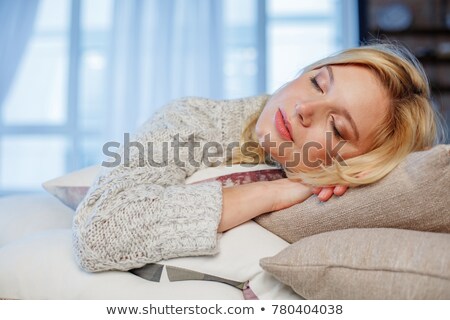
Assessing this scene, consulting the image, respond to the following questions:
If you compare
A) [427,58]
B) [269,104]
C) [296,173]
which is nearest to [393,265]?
[296,173]

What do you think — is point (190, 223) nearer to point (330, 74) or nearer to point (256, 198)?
point (256, 198)

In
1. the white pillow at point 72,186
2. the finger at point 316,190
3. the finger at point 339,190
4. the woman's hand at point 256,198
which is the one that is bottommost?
the white pillow at point 72,186

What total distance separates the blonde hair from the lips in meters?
0.08

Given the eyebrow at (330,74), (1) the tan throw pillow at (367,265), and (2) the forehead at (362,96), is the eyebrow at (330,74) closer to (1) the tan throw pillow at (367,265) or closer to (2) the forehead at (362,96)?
(2) the forehead at (362,96)

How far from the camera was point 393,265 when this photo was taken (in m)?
0.59

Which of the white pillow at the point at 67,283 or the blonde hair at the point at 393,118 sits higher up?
the blonde hair at the point at 393,118

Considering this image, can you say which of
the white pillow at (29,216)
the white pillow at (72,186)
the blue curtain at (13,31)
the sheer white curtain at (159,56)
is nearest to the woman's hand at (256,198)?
the white pillow at (72,186)

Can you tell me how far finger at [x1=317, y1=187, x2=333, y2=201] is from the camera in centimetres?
82

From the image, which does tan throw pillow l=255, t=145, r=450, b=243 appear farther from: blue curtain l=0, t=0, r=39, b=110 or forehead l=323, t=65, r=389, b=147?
blue curtain l=0, t=0, r=39, b=110

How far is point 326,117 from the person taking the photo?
0.95m

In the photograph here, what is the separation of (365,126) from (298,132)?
5.6 inches

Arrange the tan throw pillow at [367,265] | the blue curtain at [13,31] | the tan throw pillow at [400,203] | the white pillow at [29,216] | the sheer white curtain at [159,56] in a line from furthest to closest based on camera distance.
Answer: the blue curtain at [13,31], the sheer white curtain at [159,56], the white pillow at [29,216], the tan throw pillow at [400,203], the tan throw pillow at [367,265]

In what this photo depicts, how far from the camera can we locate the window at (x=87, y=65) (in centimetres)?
334
